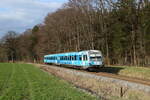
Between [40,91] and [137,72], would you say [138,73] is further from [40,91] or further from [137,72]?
[40,91]

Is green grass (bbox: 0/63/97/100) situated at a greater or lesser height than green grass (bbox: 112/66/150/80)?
lesser

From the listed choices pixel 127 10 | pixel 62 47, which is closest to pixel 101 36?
pixel 127 10

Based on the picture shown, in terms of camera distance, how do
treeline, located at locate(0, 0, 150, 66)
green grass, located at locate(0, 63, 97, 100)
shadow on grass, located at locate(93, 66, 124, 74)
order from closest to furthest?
green grass, located at locate(0, 63, 97, 100) → shadow on grass, located at locate(93, 66, 124, 74) → treeline, located at locate(0, 0, 150, 66)

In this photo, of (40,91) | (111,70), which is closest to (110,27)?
(111,70)

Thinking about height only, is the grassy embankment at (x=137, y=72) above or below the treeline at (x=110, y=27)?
below

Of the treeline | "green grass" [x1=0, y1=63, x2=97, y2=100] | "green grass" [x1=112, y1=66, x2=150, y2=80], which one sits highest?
the treeline

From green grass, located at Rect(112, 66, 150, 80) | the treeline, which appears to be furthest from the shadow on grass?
the treeline

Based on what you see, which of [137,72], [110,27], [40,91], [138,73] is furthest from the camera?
[110,27]

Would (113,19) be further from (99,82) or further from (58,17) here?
(99,82)

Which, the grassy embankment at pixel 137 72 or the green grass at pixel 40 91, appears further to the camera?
the grassy embankment at pixel 137 72

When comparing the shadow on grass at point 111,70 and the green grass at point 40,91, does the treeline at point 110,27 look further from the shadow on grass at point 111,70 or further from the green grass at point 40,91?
the green grass at point 40,91

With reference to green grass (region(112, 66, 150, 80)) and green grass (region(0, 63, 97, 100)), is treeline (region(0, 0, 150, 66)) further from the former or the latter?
green grass (region(0, 63, 97, 100))

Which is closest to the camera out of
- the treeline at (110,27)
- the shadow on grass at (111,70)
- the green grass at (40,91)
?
the green grass at (40,91)

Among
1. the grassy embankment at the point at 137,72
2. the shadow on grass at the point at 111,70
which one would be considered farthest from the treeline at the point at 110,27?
the grassy embankment at the point at 137,72
